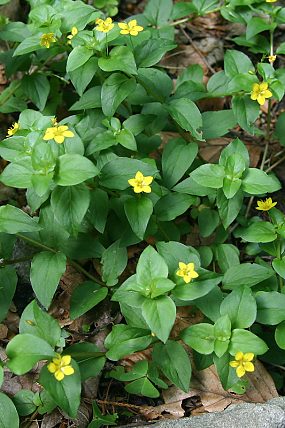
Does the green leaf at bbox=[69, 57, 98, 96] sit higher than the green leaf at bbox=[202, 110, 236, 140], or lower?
higher

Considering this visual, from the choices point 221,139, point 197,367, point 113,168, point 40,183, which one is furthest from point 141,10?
point 197,367

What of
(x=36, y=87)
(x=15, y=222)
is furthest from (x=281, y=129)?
(x=15, y=222)

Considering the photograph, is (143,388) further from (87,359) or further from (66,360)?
(66,360)

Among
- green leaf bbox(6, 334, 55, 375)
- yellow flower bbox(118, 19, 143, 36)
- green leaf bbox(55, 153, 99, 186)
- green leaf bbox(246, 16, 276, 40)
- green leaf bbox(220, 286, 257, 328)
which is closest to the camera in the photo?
green leaf bbox(6, 334, 55, 375)

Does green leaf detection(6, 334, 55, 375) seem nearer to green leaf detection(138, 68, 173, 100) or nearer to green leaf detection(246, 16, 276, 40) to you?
green leaf detection(138, 68, 173, 100)

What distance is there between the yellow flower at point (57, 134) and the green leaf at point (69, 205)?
23cm

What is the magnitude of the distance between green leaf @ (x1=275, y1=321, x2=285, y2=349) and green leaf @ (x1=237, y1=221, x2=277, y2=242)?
0.41 metres

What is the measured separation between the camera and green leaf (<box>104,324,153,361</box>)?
266 centimetres

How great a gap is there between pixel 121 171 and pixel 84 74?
0.53 meters

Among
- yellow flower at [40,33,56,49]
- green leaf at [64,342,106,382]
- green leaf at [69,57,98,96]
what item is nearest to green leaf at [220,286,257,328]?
green leaf at [64,342,106,382]

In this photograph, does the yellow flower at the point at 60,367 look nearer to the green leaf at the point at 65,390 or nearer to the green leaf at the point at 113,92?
the green leaf at the point at 65,390

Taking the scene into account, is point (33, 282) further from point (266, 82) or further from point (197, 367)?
point (266, 82)

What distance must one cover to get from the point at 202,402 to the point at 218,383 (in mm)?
119

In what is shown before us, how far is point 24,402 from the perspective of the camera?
2725 millimetres
